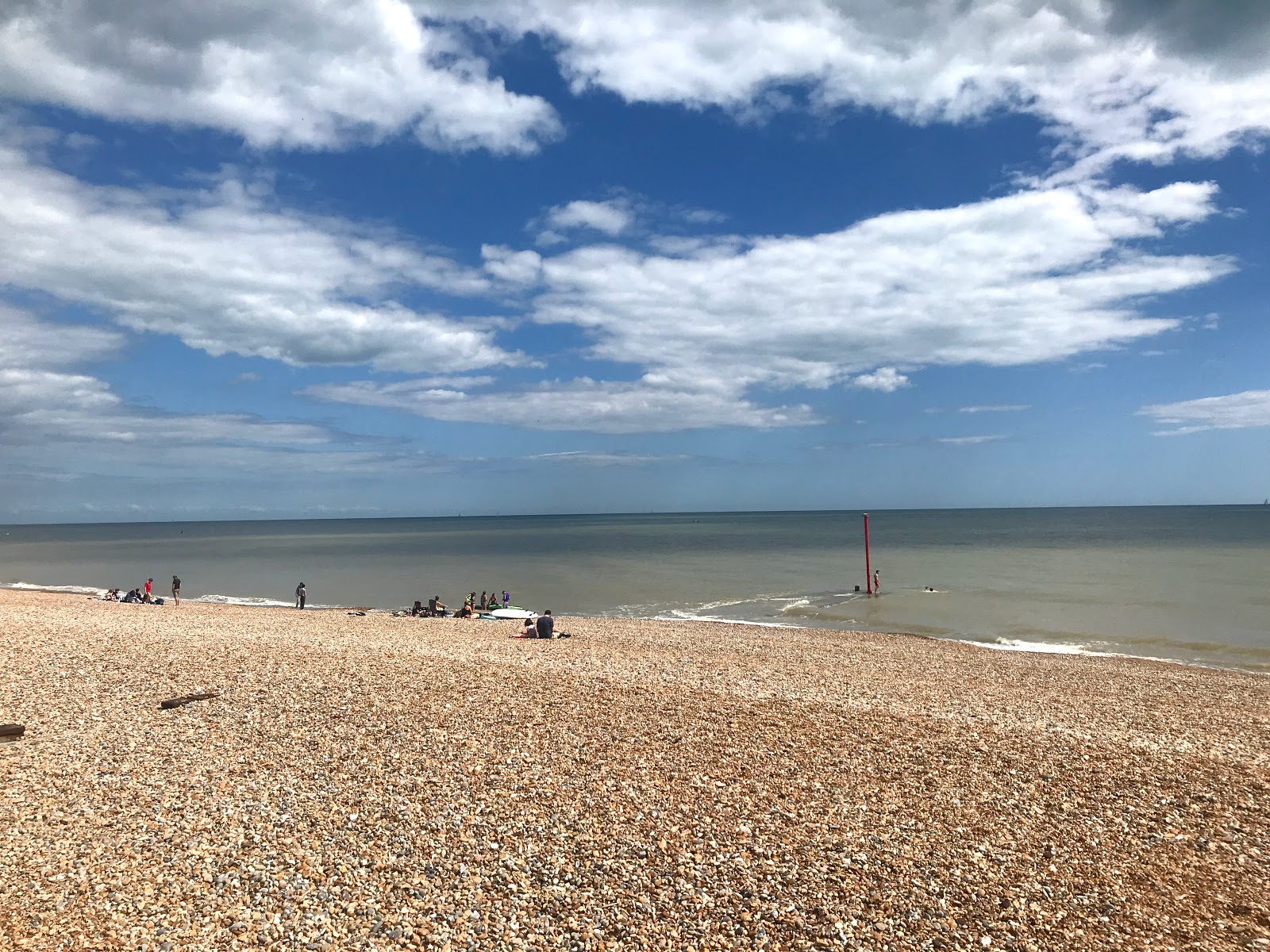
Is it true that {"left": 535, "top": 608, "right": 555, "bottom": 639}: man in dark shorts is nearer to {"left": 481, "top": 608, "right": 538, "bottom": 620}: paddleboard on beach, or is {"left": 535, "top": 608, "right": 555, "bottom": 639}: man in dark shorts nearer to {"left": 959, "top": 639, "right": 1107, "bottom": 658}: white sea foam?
{"left": 481, "top": 608, "right": 538, "bottom": 620}: paddleboard on beach

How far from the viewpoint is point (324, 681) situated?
13.9 metres

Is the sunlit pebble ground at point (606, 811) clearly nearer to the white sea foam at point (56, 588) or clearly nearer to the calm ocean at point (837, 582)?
the calm ocean at point (837, 582)

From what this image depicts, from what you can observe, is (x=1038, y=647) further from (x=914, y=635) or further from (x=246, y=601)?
(x=246, y=601)

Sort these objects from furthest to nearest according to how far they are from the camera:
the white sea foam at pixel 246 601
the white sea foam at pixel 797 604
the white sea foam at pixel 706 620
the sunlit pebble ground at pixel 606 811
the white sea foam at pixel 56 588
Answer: the white sea foam at pixel 56 588
the white sea foam at pixel 246 601
the white sea foam at pixel 797 604
the white sea foam at pixel 706 620
the sunlit pebble ground at pixel 606 811

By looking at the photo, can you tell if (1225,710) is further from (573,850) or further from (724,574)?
(724,574)

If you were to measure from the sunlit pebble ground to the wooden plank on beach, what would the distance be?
7.1 inches

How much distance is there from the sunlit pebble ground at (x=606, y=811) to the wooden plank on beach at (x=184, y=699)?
0.59ft

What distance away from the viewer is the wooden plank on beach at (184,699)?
1211 centimetres

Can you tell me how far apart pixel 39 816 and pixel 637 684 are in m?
9.13

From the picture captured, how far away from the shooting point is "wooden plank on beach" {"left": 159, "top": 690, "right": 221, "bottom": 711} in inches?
477

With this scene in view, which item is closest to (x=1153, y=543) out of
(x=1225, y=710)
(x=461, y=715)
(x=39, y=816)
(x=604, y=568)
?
(x=604, y=568)

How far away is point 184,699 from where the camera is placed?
488 inches

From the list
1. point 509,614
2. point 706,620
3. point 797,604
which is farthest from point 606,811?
point 797,604

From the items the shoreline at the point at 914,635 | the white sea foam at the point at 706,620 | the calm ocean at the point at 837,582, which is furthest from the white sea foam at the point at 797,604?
the shoreline at the point at 914,635
